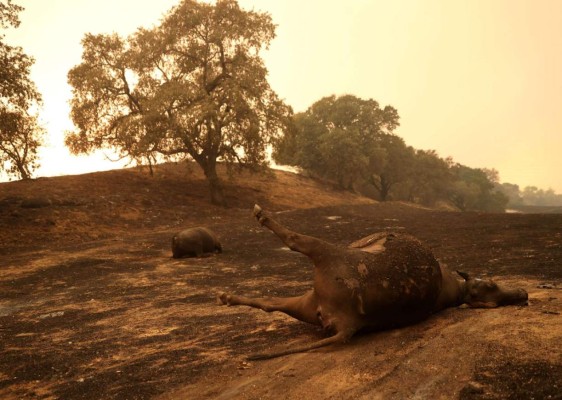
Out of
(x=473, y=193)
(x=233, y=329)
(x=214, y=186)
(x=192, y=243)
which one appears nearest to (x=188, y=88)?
(x=214, y=186)

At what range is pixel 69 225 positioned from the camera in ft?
66.7

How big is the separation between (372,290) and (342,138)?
1572 inches

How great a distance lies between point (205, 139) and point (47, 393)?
78.2ft

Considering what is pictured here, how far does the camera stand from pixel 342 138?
43.9 metres

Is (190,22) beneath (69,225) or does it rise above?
above

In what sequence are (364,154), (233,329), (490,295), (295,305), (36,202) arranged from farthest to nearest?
(364,154), (36,202), (233,329), (490,295), (295,305)

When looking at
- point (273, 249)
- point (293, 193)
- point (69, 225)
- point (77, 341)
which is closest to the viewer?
point (77, 341)

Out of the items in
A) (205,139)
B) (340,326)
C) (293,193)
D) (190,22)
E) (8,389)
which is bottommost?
(8,389)

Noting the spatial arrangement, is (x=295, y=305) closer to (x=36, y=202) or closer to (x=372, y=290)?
(x=372, y=290)

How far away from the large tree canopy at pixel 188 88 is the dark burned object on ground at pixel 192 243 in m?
13.0

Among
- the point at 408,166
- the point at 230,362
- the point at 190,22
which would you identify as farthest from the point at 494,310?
the point at 408,166

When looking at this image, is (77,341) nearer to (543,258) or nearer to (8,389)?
(8,389)

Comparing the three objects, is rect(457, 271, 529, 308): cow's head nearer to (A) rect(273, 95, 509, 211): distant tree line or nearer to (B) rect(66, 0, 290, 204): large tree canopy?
(B) rect(66, 0, 290, 204): large tree canopy

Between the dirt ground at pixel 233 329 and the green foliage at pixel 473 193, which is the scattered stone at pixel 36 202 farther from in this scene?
the green foliage at pixel 473 193
